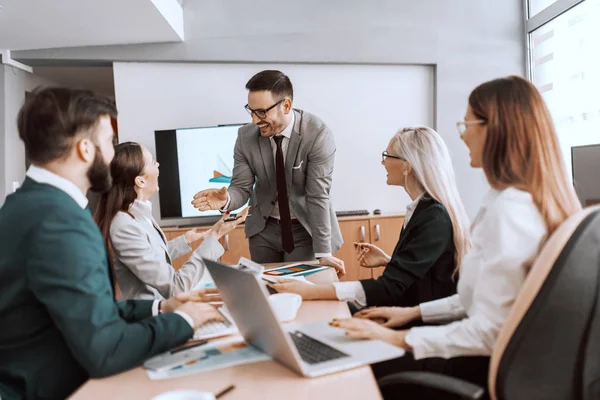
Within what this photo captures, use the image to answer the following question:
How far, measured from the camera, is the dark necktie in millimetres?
2660

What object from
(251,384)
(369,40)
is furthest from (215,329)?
(369,40)

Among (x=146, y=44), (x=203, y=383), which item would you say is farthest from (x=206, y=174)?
(x=203, y=383)

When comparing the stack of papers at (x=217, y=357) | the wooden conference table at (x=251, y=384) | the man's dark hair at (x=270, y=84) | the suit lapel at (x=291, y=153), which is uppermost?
the man's dark hair at (x=270, y=84)

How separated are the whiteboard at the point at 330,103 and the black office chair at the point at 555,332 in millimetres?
3695

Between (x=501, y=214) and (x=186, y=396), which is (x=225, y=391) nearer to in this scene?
(x=186, y=396)

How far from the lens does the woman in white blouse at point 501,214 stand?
3.75ft

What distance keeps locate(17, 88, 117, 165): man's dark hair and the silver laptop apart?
0.44 meters

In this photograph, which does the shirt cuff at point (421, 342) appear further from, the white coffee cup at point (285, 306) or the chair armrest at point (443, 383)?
the white coffee cup at point (285, 306)

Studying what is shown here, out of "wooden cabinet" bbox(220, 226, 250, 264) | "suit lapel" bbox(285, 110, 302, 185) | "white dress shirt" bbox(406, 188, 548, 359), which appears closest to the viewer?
"white dress shirt" bbox(406, 188, 548, 359)

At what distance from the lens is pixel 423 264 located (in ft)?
5.62

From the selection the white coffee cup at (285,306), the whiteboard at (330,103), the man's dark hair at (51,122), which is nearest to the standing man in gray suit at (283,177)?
the white coffee cup at (285,306)

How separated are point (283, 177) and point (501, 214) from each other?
5.33ft

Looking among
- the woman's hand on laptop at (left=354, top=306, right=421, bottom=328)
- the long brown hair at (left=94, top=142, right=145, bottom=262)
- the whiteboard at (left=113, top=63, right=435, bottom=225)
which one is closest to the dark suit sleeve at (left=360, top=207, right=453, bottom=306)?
the woman's hand on laptop at (left=354, top=306, right=421, bottom=328)

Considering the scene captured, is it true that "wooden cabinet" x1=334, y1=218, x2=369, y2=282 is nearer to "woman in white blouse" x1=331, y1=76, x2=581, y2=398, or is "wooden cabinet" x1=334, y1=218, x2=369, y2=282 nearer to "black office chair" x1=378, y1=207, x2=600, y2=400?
"woman in white blouse" x1=331, y1=76, x2=581, y2=398
